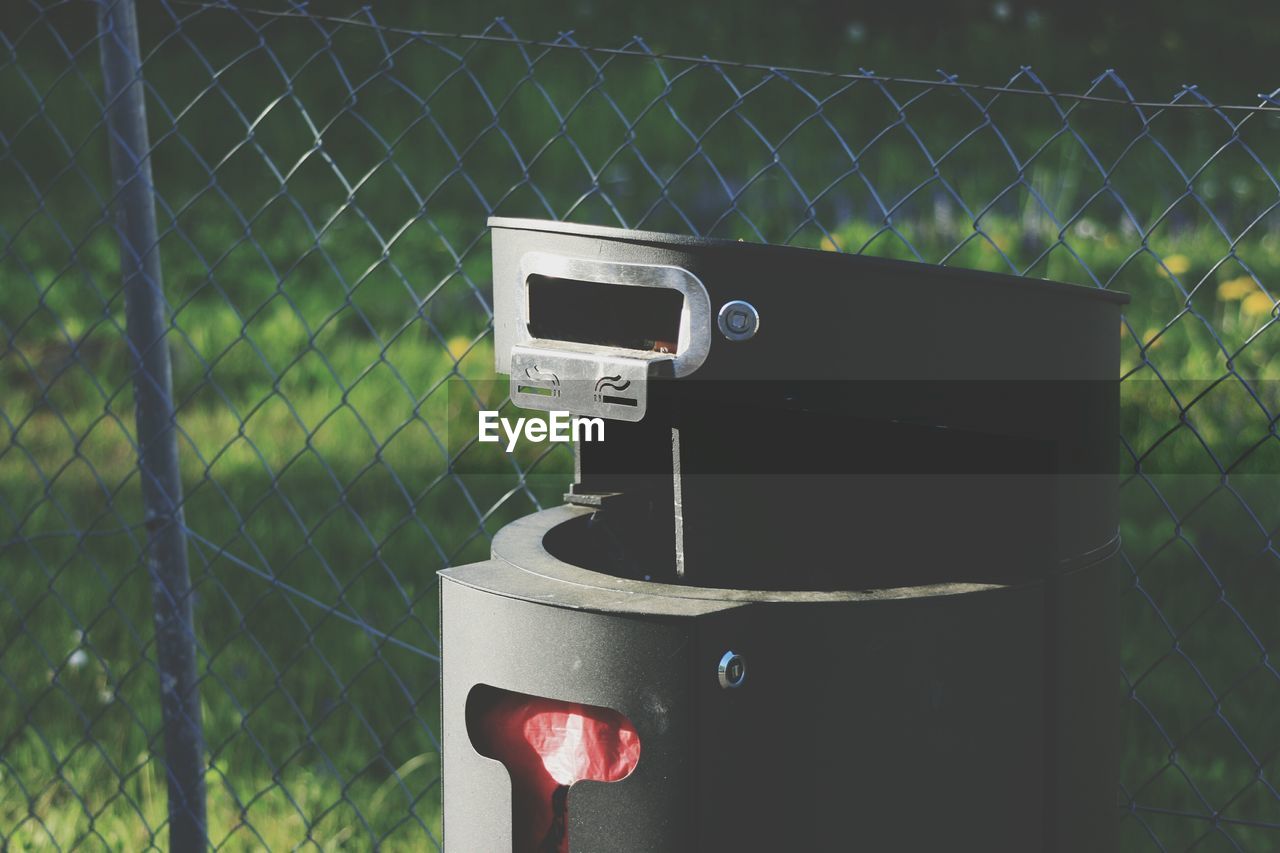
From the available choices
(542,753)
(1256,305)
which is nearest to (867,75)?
(542,753)

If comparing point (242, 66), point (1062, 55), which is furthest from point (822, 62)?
point (242, 66)

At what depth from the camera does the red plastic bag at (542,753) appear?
1.39 metres

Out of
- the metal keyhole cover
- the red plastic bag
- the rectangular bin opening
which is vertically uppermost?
the rectangular bin opening

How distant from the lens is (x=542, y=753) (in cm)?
143

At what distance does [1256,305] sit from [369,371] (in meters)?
2.26

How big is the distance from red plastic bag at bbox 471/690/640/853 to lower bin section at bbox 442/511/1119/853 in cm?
2

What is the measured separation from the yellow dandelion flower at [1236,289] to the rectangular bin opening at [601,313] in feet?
8.87

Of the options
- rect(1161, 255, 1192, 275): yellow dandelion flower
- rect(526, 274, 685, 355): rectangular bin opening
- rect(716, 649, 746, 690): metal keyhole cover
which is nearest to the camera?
rect(716, 649, 746, 690): metal keyhole cover

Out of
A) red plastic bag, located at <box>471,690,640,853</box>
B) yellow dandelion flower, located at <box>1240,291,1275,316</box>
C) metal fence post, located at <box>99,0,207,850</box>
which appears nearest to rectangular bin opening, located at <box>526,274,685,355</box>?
red plastic bag, located at <box>471,690,640,853</box>

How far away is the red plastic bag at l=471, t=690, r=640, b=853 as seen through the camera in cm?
139

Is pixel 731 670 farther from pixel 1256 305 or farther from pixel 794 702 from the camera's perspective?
pixel 1256 305

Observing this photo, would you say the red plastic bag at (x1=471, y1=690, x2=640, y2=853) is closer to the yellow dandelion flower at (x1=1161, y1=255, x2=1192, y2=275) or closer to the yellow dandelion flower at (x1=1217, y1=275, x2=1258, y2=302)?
the yellow dandelion flower at (x1=1217, y1=275, x2=1258, y2=302)

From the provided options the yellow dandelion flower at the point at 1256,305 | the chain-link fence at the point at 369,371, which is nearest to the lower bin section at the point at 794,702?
the chain-link fence at the point at 369,371

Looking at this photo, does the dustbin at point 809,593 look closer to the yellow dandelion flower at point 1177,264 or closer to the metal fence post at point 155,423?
the metal fence post at point 155,423
